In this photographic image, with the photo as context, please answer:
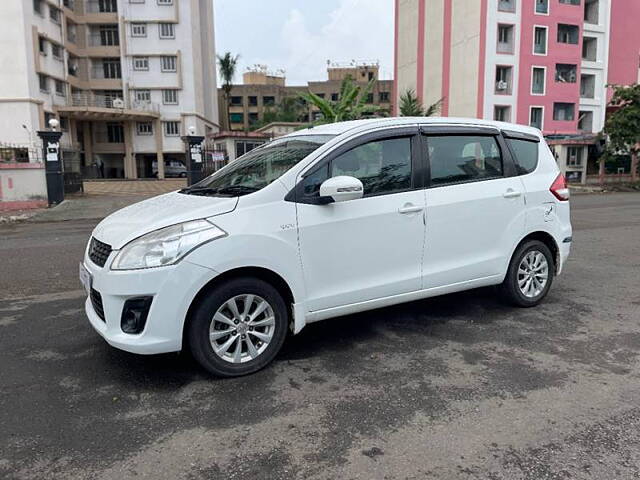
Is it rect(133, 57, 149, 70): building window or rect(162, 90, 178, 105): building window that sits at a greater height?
rect(133, 57, 149, 70): building window

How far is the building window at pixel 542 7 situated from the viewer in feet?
122

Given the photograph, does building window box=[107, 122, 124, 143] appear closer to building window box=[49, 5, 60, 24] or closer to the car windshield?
building window box=[49, 5, 60, 24]

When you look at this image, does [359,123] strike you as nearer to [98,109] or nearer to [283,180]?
[283,180]

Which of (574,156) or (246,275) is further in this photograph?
(574,156)

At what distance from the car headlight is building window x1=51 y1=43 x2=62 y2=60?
42.4m

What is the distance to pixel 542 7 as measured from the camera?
37406mm

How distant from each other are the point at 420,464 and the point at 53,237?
10467 millimetres

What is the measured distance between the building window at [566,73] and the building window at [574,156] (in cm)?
1224

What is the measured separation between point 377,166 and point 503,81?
37501 mm

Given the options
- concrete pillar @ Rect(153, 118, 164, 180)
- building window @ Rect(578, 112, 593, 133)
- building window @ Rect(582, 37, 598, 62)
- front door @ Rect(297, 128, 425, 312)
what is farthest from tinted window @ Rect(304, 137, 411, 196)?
building window @ Rect(582, 37, 598, 62)

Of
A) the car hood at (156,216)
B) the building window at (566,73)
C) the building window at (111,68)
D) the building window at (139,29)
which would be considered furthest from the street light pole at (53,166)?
the building window at (566,73)

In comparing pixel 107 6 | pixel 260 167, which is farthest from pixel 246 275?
pixel 107 6

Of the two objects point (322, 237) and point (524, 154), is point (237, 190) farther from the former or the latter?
point (524, 154)

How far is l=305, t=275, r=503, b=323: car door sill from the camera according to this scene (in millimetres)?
4074
